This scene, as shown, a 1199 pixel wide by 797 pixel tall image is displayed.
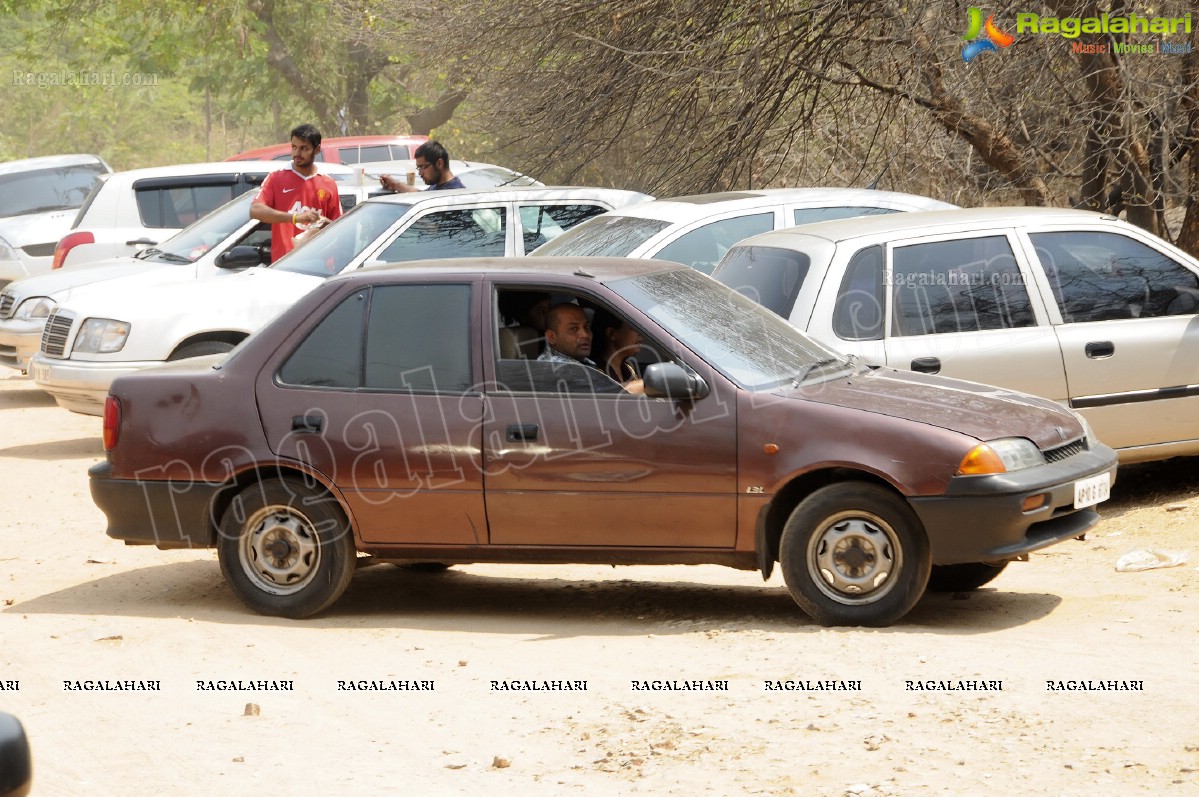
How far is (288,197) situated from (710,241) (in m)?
3.97

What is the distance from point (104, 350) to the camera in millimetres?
11172

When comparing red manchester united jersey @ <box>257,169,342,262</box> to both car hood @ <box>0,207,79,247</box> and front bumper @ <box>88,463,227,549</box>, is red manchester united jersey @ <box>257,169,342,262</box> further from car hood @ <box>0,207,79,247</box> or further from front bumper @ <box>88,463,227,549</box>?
car hood @ <box>0,207,79,247</box>

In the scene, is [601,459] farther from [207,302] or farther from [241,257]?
[241,257]

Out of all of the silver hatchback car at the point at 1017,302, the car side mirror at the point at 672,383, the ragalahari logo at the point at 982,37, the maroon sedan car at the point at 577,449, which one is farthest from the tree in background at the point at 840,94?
the car side mirror at the point at 672,383

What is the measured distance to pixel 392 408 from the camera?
6695mm

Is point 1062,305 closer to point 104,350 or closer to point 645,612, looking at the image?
point 645,612

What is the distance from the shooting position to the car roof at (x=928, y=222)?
8.43 metres

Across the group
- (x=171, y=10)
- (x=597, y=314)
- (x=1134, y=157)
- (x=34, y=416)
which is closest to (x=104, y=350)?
(x=34, y=416)

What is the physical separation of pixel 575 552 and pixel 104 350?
5818 mm

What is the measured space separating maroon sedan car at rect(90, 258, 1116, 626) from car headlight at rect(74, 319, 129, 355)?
4.23m

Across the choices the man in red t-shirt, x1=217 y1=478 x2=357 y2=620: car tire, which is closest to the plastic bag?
x1=217 y1=478 x2=357 y2=620: car tire

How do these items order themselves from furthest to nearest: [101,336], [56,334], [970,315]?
1. [56,334]
2. [101,336]
3. [970,315]

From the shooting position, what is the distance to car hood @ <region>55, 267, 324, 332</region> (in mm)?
11078

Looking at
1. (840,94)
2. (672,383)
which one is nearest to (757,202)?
(672,383)
